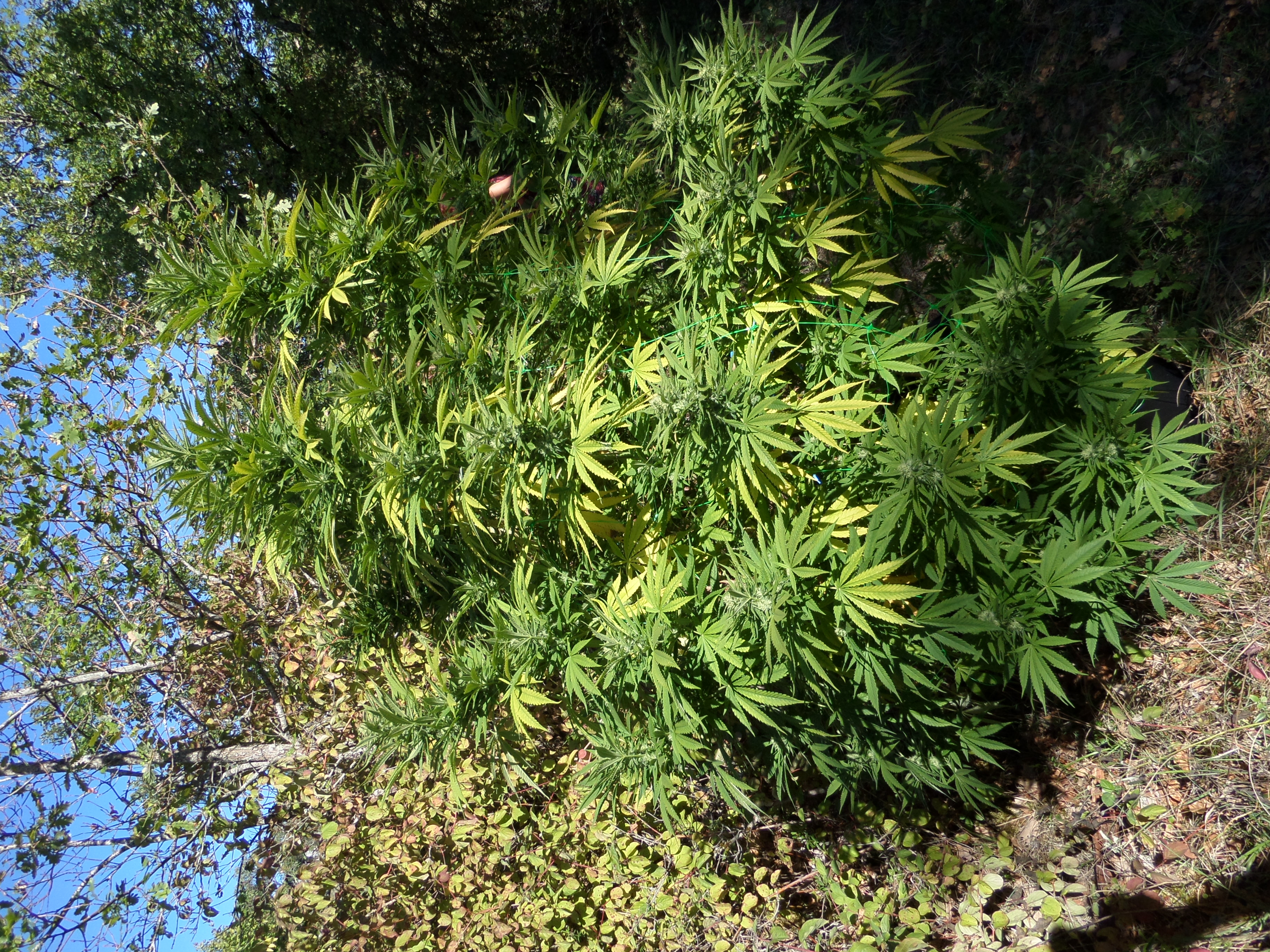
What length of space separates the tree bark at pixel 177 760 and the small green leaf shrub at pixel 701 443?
6.46 ft

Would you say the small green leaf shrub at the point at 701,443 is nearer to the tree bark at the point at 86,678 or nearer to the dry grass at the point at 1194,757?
the dry grass at the point at 1194,757

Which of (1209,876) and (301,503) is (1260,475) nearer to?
(1209,876)

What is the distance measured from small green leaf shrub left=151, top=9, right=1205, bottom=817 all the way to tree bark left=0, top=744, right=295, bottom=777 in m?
1.97

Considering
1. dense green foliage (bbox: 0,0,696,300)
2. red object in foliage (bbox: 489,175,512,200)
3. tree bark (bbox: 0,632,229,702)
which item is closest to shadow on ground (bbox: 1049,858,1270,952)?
red object in foliage (bbox: 489,175,512,200)

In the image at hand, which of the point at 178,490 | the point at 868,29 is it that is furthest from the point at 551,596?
the point at 868,29

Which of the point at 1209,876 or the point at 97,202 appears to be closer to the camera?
the point at 1209,876

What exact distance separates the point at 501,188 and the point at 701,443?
54.1 inches

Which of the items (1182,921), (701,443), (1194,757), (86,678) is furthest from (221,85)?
(1182,921)

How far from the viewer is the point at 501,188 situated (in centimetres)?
257

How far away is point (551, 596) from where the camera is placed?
2.13 metres

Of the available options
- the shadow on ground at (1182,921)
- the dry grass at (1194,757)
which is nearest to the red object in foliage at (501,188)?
the dry grass at (1194,757)

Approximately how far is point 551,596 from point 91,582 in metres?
2.84

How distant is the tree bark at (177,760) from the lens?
3254 millimetres

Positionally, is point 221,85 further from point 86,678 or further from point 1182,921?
point 1182,921
